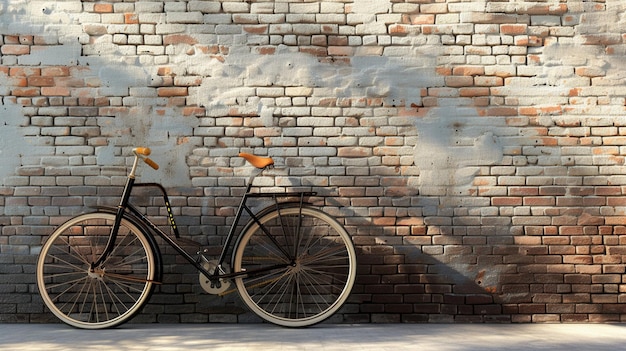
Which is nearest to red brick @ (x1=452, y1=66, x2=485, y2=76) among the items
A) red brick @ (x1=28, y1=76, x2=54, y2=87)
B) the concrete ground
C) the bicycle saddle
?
the bicycle saddle

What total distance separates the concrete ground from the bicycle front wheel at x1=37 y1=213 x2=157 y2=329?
17cm

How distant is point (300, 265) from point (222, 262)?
50cm

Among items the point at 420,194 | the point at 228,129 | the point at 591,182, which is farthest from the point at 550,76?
the point at 228,129

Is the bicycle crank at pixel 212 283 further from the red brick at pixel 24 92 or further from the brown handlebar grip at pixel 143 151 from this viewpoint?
the red brick at pixel 24 92

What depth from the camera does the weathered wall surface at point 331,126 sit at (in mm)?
4934

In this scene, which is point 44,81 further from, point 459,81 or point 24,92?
point 459,81

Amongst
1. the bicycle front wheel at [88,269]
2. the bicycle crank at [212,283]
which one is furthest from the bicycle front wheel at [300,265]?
the bicycle front wheel at [88,269]

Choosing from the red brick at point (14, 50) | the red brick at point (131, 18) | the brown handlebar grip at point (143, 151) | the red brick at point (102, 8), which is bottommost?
the brown handlebar grip at point (143, 151)

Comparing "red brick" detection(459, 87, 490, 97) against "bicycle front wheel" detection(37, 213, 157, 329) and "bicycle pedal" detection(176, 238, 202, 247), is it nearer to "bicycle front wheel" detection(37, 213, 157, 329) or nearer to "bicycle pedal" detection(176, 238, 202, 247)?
"bicycle pedal" detection(176, 238, 202, 247)

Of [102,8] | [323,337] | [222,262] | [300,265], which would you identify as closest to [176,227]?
[222,262]

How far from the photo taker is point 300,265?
4766 mm

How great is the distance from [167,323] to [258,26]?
6.72ft

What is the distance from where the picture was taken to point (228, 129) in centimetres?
494

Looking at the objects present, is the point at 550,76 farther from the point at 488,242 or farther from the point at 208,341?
the point at 208,341
